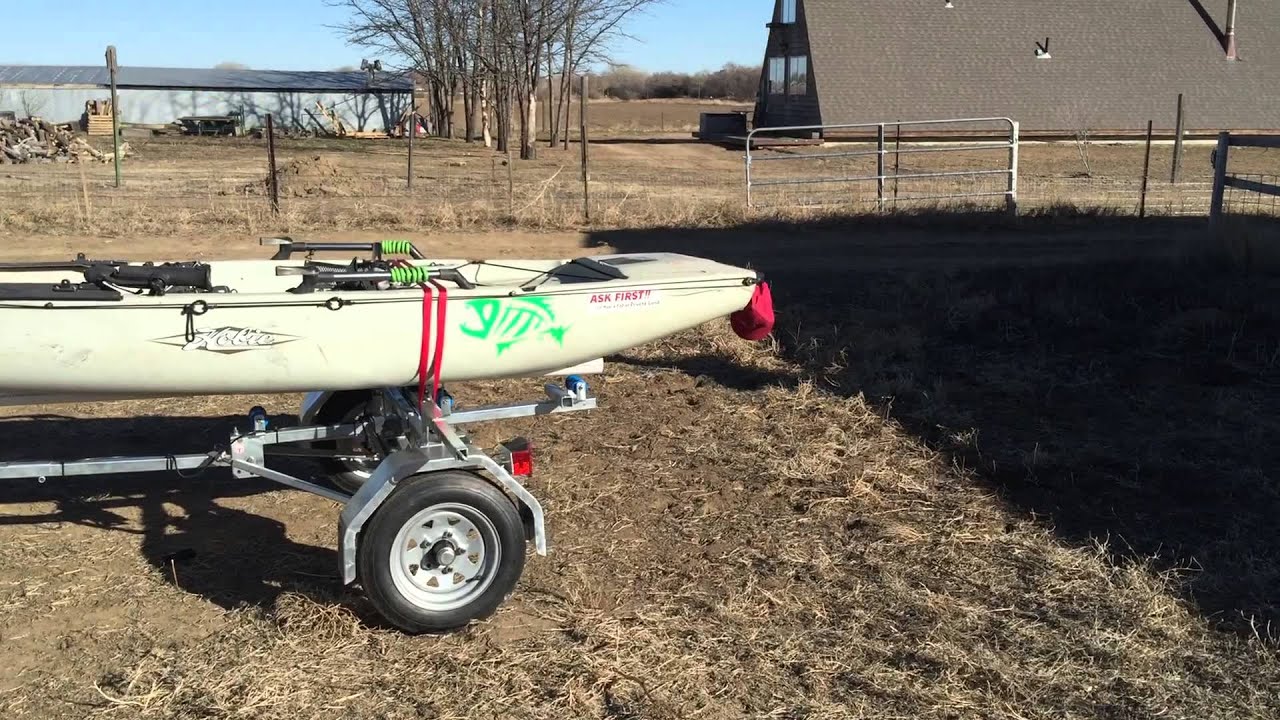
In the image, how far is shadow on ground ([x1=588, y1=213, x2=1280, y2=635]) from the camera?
515cm

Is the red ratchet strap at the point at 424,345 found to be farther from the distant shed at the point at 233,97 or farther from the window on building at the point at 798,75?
the distant shed at the point at 233,97

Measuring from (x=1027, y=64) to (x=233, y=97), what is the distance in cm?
2940

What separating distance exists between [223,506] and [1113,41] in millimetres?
38354

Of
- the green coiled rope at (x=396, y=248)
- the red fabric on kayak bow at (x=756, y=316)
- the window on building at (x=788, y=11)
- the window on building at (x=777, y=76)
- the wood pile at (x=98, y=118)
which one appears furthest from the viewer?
the wood pile at (x=98, y=118)

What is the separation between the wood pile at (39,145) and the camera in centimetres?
2878

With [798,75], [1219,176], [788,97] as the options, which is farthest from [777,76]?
[1219,176]

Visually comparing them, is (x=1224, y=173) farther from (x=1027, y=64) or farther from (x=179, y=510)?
(x=1027, y=64)

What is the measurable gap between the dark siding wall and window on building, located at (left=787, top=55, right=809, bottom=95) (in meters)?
0.14

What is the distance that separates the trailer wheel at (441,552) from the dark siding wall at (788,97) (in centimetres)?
3138

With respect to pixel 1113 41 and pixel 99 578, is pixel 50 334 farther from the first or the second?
pixel 1113 41

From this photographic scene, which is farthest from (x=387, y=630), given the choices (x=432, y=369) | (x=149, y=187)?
(x=149, y=187)

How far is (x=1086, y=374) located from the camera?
770 centimetres

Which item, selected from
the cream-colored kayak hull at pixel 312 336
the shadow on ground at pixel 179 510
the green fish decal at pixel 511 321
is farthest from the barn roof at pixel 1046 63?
the green fish decal at pixel 511 321

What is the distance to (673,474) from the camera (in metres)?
5.95
